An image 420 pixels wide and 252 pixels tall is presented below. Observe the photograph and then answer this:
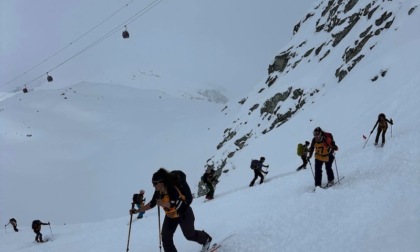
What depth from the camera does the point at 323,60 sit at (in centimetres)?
4622

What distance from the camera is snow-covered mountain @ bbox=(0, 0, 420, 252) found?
8883 mm

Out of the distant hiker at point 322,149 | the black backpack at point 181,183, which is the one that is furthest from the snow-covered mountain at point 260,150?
the black backpack at point 181,183

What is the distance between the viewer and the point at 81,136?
58.2m

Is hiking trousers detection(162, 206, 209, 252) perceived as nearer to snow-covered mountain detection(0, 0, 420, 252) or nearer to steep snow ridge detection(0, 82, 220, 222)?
snow-covered mountain detection(0, 0, 420, 252)

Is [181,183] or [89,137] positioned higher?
[89,137]

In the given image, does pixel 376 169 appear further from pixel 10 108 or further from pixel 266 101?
pixel 10 108

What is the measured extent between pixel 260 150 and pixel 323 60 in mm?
16317

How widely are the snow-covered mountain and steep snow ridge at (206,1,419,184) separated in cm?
21

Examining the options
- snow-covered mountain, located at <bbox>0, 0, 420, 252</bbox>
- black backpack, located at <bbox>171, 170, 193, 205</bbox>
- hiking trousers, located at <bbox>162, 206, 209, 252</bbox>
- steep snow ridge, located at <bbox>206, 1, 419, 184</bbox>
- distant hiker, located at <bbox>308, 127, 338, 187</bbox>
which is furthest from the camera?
steep snow ridge, located at <bbox>206, 1, 419, 184</bbox>

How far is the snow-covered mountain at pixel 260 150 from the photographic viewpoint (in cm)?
888

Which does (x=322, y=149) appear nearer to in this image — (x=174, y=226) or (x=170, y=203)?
(x=174, y=226)

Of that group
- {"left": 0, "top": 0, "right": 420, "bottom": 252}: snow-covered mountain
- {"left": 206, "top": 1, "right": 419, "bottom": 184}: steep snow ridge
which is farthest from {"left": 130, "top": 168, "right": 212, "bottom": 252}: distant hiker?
{"left": 206, "top": 1, "right": 419, "bottom": 184}: steep snow ridge

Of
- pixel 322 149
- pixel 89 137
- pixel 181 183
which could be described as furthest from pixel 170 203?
pixel 89 137

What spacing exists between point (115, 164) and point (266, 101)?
1984 cm
